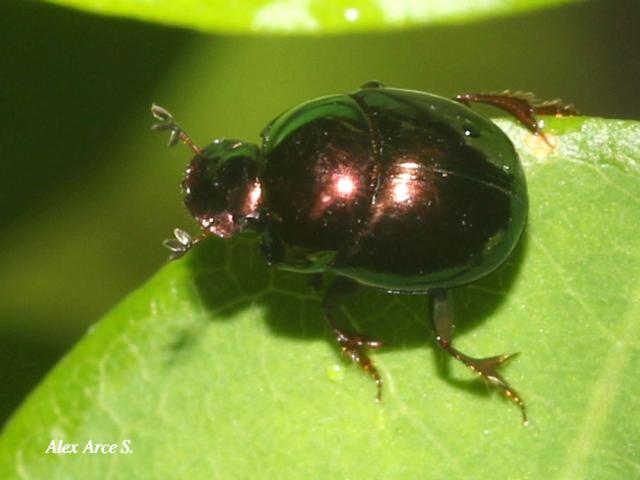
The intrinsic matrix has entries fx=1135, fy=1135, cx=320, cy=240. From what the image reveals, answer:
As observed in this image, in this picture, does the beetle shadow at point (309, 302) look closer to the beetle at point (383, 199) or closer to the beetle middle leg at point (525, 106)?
the beetle at point (383, 199)

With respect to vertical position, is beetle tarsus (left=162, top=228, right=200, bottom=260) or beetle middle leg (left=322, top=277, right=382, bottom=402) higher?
beetle tarsus (left=162, top=228, right=200, bottom=260)

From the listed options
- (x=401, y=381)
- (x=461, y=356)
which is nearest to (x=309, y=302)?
(x=401, y=381)

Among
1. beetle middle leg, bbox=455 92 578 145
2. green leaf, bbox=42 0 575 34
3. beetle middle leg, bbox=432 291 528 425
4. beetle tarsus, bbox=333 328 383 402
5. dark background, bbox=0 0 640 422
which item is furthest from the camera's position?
dark background, bbox=0 0 640 422

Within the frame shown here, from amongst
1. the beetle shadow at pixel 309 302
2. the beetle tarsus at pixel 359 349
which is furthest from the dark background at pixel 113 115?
the beetle tarsus at pixel 359 349

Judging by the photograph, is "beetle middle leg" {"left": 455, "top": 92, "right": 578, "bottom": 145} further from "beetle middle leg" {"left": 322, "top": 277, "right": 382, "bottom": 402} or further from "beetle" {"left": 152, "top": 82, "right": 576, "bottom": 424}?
"beetle middle leg" {"left": 322, "top": 277, "right": 382, "bottom": 402}

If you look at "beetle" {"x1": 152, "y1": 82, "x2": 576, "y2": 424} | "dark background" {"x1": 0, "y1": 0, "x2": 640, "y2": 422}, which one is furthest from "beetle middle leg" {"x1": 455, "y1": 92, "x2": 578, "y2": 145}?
"dark background" {"x1": 0, "y1": 0, "x2": 640, "y2": 422}

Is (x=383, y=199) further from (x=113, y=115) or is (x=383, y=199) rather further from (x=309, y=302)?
(x=113, y=115)

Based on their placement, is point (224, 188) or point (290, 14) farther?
point (224, 188)
